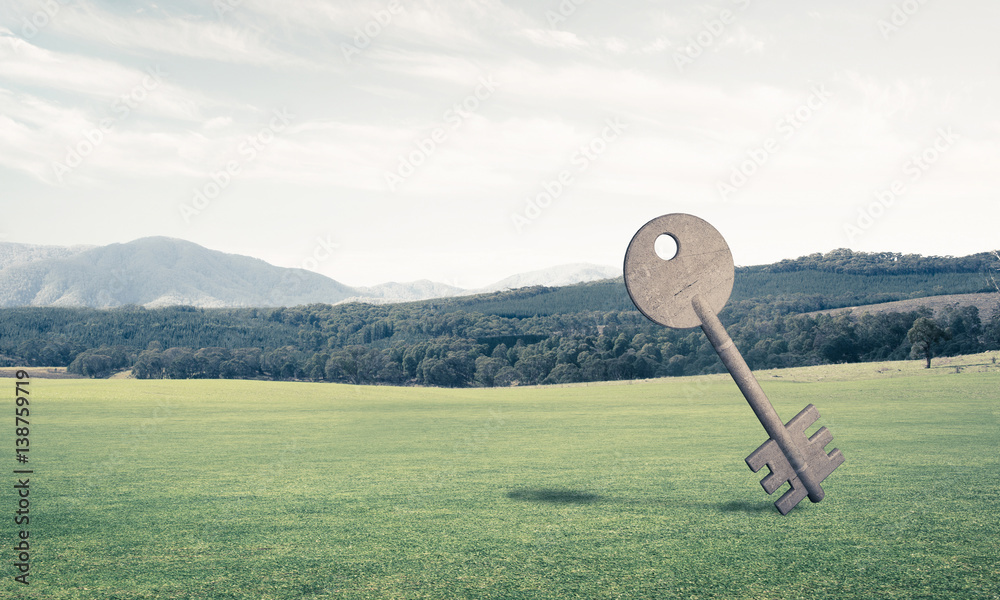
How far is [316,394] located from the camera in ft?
177

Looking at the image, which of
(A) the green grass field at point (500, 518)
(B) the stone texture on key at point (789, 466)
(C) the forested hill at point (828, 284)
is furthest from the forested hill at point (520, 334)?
(B) the stone texture on key at point (789, 466)

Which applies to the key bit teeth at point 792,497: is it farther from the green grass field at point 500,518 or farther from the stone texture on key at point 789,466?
the green grass field at point 500,518

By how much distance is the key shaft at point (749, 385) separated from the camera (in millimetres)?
8773

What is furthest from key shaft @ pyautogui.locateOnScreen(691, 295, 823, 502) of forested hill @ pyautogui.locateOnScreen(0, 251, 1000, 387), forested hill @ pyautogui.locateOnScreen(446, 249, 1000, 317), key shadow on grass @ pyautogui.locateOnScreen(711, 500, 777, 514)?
forested hill @ pyautogui.locateOnScreen(446, 249, 1000, 317)

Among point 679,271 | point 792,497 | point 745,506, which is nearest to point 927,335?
point 745,506

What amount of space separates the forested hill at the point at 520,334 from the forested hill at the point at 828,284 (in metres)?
0.39

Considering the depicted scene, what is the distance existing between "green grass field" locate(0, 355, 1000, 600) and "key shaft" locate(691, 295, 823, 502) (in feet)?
2.81

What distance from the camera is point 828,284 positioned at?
141625 mm

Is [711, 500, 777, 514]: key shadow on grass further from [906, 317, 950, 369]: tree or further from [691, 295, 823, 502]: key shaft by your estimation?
[906, 317, 950, 369]: tree

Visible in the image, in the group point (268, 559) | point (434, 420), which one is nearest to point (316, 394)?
point (434, 420)

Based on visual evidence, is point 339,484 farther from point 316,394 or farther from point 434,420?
point 316,394

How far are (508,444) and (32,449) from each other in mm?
13731

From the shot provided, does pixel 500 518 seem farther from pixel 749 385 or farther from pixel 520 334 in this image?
pixel 520 334

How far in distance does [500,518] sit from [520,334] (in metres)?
120
